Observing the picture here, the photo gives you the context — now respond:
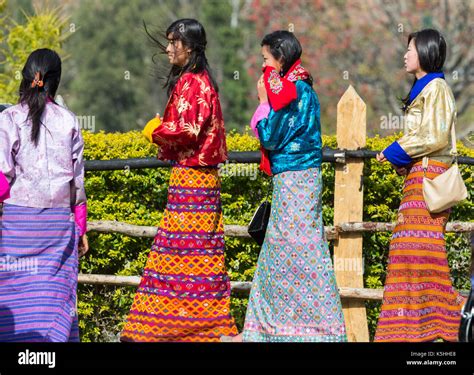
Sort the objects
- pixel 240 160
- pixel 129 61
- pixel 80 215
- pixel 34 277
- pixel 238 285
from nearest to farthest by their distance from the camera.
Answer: pixel 34 277
pixel 80 215
pixel 240 160
pixel 238 285
pixel 129 61

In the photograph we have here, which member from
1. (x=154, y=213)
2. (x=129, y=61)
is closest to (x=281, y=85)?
(x=154, y=213)

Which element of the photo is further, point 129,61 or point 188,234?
point 129,61

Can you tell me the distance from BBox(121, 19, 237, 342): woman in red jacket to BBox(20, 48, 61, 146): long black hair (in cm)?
75

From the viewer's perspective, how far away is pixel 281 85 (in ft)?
22.9

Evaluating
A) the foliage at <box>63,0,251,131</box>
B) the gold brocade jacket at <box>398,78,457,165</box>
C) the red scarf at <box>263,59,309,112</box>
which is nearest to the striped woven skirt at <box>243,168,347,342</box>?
the red scarf at <box>263,59,309,112</box>

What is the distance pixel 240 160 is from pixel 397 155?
132 centimetres

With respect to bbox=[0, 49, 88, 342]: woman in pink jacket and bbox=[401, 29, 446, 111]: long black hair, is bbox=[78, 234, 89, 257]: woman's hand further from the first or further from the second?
bbox=[401, 29, 446, 111]: long black hair

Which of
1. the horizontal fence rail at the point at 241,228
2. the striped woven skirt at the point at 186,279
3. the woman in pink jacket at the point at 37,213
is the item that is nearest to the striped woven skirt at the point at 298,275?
the striped woven skirt at the point at 186,279

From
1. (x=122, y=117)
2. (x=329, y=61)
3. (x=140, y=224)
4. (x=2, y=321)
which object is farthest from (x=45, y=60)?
(x=122, y=117)

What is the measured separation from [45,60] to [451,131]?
8.15 feet

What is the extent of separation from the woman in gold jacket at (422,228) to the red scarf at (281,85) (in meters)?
0.69

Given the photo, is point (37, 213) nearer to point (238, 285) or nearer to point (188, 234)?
point (188, 234)

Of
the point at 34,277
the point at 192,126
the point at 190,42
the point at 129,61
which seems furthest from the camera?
the point at 129,61

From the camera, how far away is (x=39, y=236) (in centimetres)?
668
